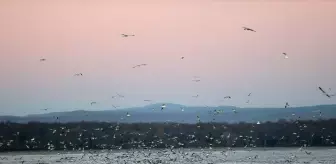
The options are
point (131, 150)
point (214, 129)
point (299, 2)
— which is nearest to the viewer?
point (299, 2)

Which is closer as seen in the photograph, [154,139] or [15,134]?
[15,134]

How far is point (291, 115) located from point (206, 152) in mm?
1491

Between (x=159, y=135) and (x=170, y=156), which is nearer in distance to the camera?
(x=159, y=135)

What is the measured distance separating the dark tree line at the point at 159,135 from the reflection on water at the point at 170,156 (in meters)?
0.13

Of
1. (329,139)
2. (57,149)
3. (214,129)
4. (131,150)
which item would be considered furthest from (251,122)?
(57,149)

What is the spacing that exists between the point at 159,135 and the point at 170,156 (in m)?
0.95

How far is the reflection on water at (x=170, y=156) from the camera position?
23.1ft

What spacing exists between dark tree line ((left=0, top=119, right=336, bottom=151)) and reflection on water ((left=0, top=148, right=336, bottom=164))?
132mm

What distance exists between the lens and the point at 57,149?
6.68 m

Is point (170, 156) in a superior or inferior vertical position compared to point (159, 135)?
inferior

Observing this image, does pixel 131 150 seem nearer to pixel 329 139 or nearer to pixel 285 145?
pixel 285 145

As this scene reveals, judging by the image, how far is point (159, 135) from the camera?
669 cm

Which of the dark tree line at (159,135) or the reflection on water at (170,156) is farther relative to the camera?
the reflection on water at (170,156)

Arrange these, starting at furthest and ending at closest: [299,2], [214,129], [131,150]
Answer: [131,150], [214,129], [299,2]
